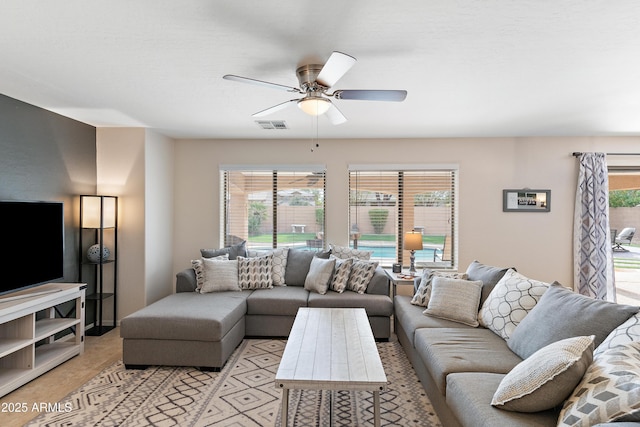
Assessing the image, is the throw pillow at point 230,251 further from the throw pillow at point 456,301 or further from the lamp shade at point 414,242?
the throw pillow at point 456,301

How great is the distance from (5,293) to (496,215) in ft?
17.8

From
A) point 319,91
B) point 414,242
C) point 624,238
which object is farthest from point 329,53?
point 624,238

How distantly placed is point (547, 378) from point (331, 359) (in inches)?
45.1

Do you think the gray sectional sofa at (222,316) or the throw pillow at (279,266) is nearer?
the gray sectional sofa at (222,316)

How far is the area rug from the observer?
7.58ft

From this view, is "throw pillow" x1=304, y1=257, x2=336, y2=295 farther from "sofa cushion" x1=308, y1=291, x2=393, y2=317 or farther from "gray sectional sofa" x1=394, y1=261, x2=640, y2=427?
"gray sectional sofa" x1=394, y1=261, x2=640, y2=427

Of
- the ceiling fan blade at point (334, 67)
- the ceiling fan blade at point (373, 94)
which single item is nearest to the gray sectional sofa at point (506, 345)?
the ceiling fan blade at point (373, 94)

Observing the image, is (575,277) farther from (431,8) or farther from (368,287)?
(431,8)

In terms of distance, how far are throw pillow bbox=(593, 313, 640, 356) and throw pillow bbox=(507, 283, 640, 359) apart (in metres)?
0.10

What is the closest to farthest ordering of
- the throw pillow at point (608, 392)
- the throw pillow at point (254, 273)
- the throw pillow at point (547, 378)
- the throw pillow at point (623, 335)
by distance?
the throw pillow at point (608, 392)
the throw pillow at point (547, 378)
the throw pillow at point (623, 335)
the throw pillow at point (254, 273)

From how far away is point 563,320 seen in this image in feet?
6.51

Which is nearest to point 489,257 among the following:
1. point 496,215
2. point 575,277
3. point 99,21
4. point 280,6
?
point 496,215

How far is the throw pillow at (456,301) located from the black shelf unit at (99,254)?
143 inches

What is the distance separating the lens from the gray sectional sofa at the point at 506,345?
1.49 m
